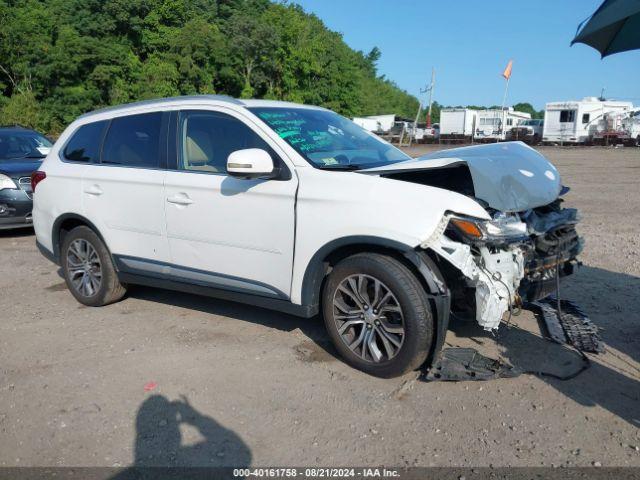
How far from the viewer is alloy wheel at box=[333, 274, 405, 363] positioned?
12.1 ft

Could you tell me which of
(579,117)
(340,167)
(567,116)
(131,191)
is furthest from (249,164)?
(567,116)

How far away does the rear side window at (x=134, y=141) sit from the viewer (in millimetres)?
4828

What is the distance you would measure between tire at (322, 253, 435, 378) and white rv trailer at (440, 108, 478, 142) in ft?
147

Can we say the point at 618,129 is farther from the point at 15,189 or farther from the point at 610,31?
the point at 15,189

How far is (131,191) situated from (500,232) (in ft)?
10.2

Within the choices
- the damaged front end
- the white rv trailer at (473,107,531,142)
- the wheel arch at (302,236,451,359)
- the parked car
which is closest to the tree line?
the white rv trailer at (473,107,531,142)

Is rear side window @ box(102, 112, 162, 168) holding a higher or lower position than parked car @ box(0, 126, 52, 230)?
higher

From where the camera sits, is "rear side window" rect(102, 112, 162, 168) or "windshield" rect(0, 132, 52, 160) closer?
"rear side window" rect(102, 112, 162, 168)

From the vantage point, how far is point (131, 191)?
15.9ft

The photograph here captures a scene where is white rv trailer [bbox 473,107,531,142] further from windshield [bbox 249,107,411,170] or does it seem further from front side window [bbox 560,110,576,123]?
windshield [bbox 249,107,411,170]

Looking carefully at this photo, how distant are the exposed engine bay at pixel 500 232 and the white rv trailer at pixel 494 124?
→ 42.3 metres

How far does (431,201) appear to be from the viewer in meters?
3.50

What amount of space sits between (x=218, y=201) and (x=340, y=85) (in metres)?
58.9

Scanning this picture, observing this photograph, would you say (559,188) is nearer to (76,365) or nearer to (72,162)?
(76,365)
